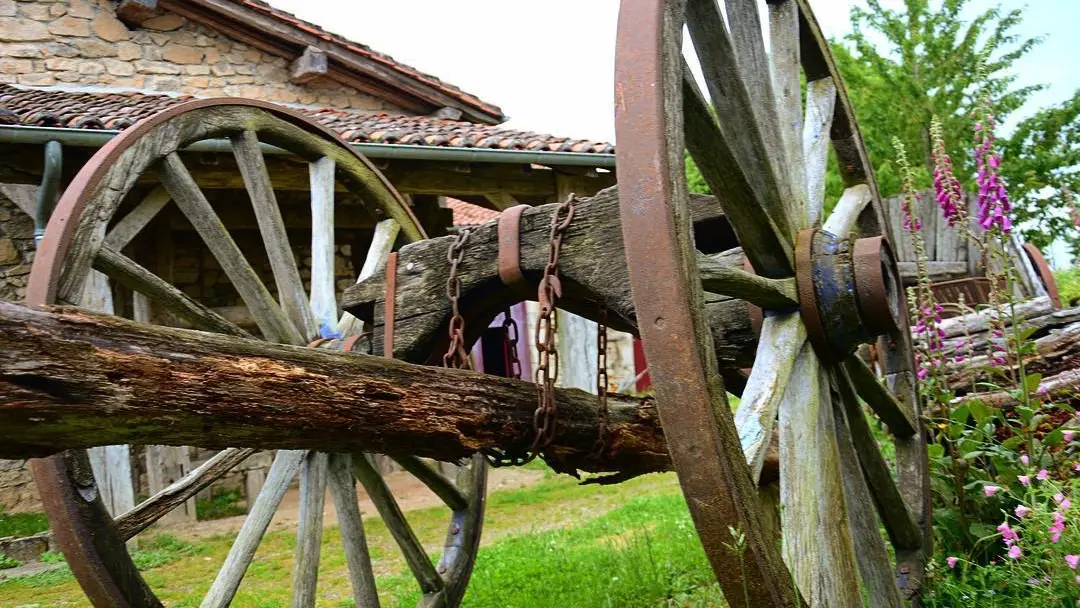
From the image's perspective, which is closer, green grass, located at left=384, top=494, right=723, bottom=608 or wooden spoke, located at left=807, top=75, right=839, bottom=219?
wooden spoke, located at left=807, top=75, right=839, bottom=219

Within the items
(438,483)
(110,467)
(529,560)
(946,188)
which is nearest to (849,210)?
(946,188)

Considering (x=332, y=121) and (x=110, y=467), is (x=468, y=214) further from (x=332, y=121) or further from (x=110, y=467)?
(x=110, y=467)

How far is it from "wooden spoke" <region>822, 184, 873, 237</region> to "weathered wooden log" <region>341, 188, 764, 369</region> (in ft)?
1.78

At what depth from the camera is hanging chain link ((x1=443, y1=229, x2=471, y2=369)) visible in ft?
7.80

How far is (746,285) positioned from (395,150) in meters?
5.21

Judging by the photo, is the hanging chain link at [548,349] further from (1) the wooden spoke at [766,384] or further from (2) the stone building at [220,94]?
(2) the stone building at [220,94]

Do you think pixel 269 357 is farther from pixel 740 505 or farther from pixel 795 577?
pixel 795 577

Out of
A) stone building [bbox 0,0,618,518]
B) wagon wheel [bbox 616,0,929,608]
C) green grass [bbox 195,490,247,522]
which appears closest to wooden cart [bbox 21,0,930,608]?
wagon wheel [bbox 616,0,929,608]

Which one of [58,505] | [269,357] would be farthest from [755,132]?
[58,505]

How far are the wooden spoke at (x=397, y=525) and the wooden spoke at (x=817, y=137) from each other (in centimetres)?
176

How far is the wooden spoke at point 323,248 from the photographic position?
3355mm

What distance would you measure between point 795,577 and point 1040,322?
7.65ft

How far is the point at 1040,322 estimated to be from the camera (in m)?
3.65

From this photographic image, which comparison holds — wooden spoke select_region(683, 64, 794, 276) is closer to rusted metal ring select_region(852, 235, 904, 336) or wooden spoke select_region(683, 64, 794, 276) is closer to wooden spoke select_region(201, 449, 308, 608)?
rusted metal ring select_region(852, 235, 904, 336)
